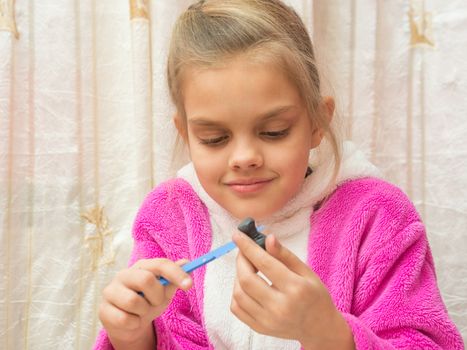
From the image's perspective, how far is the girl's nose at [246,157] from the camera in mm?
654

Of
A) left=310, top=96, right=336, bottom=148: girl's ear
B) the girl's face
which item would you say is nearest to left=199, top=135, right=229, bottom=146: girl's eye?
the girl's face

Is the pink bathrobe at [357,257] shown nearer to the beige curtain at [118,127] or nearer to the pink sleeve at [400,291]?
the pink sleeve at [400,291]

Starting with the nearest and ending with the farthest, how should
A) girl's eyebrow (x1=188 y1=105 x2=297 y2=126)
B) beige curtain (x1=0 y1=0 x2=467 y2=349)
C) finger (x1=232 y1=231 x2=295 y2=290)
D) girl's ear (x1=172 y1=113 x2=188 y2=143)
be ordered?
finger (x1=232 y1=231 x2=295 y2=290) → girl's eyebrow (x1=188 y1=105 x2=297 y2=126) → girl's ear (x1=172 y1=113 x2=188 y2=143) → beige curtain (x1=0 y1=0 x2=467 y2=349)

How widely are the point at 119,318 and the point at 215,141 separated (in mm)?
239

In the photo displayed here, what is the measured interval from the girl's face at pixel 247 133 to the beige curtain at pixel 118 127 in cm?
29

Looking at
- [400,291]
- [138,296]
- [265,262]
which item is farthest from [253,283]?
[400,291]

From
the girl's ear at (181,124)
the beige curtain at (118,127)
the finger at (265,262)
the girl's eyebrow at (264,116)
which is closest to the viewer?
the finger at (265,262)

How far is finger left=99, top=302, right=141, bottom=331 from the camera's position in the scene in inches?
24.8

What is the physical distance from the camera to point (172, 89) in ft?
2.50

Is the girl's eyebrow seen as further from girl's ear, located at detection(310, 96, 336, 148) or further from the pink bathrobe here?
the pink bathrobe

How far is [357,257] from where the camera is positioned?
2.49 feet

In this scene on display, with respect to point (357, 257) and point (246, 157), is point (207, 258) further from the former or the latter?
point (357, 257)

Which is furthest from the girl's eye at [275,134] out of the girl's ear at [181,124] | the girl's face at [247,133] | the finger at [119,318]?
the finger at [119,318]

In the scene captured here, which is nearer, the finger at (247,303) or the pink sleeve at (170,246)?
the finger at (247,303)
